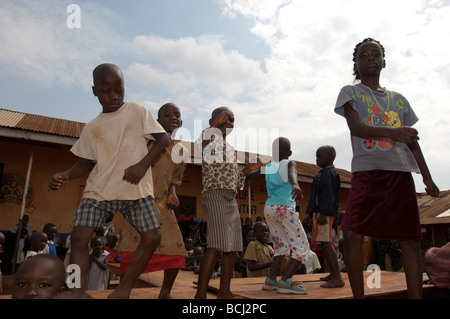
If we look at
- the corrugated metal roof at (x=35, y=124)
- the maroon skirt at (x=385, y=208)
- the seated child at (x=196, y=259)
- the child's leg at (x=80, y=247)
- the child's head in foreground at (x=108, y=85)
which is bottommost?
the seated child at (x=196, y=259)

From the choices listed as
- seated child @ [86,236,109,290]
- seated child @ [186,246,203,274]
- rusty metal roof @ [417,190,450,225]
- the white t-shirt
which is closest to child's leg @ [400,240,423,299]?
the white t-shirt

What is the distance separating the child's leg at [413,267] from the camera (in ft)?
7.38

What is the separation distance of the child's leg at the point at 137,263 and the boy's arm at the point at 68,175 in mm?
614

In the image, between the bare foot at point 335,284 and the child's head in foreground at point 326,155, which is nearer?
the bare foot at point 335,284

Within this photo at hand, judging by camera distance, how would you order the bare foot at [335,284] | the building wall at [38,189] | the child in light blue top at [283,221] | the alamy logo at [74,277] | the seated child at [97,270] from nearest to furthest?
the alamy logo at [74,277] < the child in light blue top at [283,221] < the bare foot at [335,284] < the seated child at [97,270] < the building wall at [38,189]

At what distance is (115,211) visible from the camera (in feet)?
7.00

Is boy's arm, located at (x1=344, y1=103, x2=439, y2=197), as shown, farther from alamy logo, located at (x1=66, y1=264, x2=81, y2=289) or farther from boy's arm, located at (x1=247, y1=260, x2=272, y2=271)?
boy's arm, located at (x1=247, y1=260, x2=272, y2=271)

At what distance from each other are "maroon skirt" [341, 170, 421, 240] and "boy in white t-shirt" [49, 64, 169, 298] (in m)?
1.36

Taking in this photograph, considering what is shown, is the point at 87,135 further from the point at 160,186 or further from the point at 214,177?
the point at 214,177

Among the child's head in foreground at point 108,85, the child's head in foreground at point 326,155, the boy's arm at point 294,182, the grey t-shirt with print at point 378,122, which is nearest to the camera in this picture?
the child's head in foreground at point 108,85

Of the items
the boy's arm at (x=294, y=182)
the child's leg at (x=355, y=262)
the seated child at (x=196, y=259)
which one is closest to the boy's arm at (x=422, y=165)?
the child's leg at (x=355, y=262)

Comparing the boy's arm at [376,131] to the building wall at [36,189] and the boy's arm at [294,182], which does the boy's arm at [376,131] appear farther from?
the building wall at [36,189]

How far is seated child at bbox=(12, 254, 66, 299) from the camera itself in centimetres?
165
